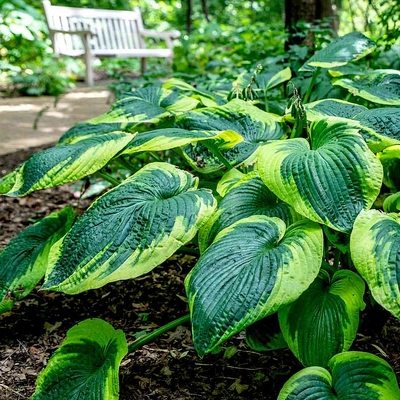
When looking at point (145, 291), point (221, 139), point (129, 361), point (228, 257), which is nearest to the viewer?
point (228, 257)

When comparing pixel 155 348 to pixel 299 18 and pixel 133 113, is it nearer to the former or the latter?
pixel 133 113

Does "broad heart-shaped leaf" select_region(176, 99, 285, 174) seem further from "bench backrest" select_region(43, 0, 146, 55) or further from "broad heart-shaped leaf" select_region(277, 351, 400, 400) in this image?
"bench backrest" select_region(43, 0, 146, 55)

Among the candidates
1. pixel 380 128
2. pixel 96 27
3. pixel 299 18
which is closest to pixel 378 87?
pixel 380 128

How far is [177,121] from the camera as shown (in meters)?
1.81

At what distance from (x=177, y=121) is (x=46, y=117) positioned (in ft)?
14.0

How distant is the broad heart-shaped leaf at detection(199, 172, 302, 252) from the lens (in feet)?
4.81

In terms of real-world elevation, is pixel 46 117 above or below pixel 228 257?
below

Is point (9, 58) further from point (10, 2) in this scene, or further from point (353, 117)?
point (353, 117)

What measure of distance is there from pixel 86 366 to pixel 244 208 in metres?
0.59

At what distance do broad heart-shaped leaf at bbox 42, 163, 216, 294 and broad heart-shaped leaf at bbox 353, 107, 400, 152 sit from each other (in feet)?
1.60

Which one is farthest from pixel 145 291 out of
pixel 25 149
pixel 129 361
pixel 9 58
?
pixel 9 58

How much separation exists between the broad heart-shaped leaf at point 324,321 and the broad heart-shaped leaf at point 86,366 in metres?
0.44

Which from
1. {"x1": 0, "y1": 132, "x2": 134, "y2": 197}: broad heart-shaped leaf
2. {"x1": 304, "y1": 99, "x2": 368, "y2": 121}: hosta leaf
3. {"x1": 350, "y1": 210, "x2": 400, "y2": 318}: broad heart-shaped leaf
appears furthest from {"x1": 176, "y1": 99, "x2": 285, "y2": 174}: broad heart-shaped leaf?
{"x1": 350, "y1": 210, "x2": 400, "y2": 318}: broad heart-shaped leaf

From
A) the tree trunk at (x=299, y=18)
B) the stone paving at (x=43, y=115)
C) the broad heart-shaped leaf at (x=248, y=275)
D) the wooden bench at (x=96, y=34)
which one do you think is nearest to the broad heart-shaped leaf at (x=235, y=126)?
the broad heart-shaped leaf at (x=248, y=275)
